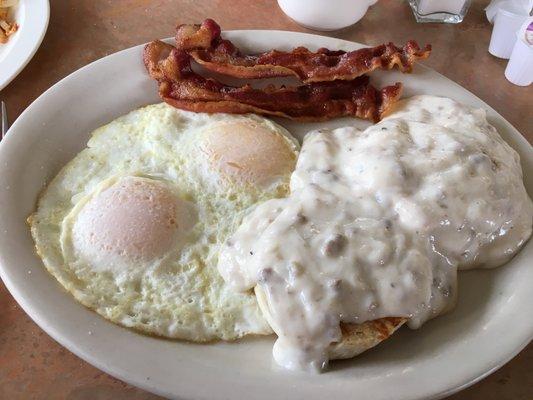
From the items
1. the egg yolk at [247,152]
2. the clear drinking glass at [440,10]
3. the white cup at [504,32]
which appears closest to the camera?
the egg yolk at [247,152]

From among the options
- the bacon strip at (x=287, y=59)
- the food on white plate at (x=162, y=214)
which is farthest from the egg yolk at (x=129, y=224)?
the bacon strip at (x=287, y=59)

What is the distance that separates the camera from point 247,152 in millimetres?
1873

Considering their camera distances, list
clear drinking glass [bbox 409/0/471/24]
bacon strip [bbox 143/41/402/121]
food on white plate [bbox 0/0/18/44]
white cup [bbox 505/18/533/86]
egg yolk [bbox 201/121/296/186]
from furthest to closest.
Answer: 1. clear drinking glass [bbox 409/0/471/24]
2. white cup [bbox 505/18/533/86]
3. food on white plate [bbox 0/0/18/44]
4. bacon strip [bbox 143/41/402/121]
5. egg yolk [bbox 201/121/296/186]

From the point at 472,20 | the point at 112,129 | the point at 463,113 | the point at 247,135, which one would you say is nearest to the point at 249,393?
the point at 247,135

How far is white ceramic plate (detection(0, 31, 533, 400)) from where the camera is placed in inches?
57.2

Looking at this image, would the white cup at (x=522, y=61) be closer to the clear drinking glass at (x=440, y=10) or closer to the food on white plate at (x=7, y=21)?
the clear drinking glass at (x=440, y=10)

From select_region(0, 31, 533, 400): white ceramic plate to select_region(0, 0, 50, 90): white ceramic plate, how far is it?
0.33 m

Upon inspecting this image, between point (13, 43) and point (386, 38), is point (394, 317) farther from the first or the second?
point (13, 43)

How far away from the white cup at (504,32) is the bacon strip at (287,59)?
66 cm

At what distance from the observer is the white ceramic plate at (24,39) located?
7.08 ft

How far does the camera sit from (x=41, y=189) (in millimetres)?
1804

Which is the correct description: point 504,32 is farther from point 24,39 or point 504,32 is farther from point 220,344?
point 24,39

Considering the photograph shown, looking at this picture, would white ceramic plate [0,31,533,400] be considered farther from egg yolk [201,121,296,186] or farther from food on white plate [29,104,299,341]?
egg yolk [201,121,296,186]

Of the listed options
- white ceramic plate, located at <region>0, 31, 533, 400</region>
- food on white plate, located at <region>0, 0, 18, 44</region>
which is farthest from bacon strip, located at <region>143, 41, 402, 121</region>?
food on white plate, located at <region>0, 0, 18, 44</region>
